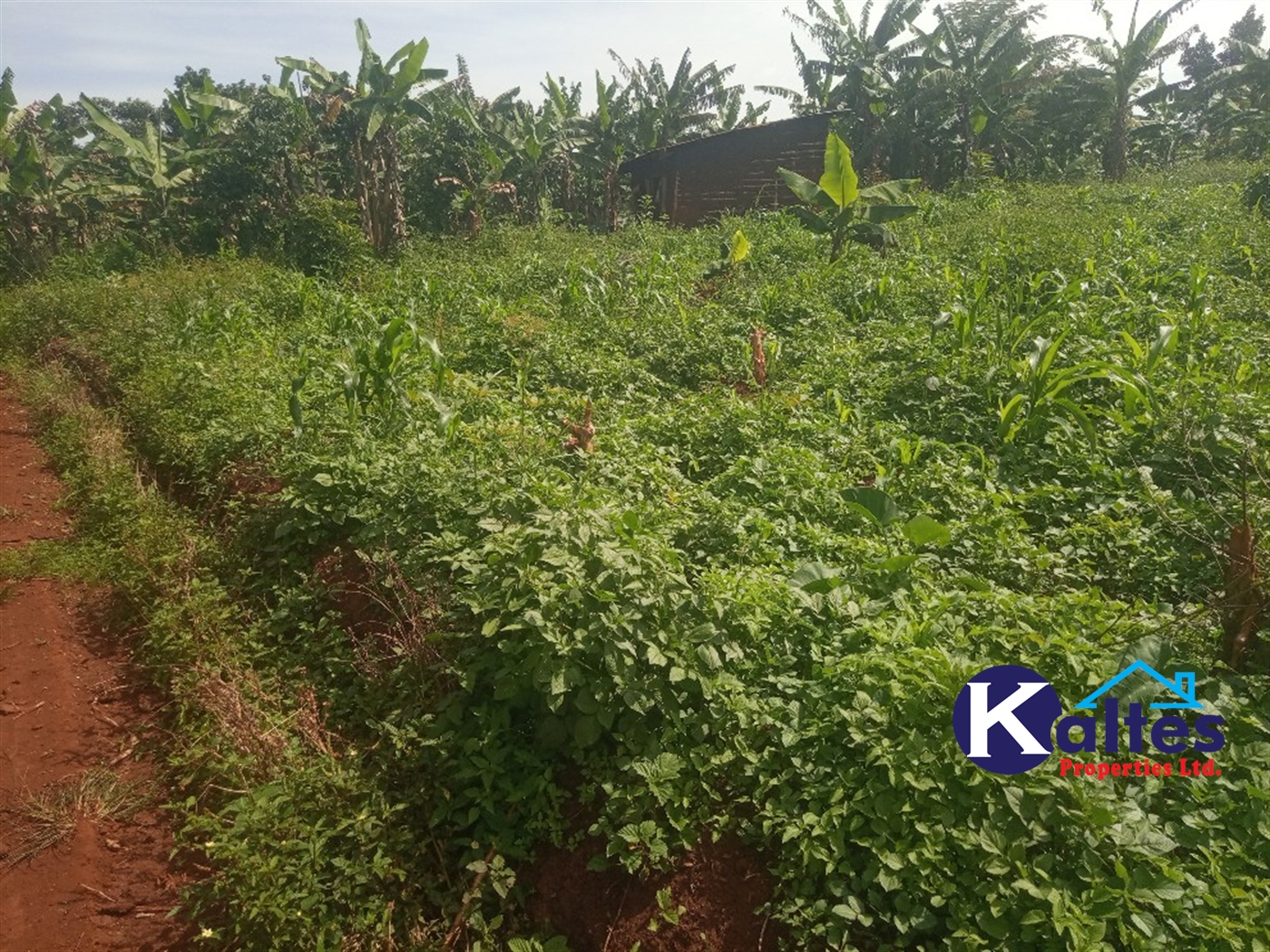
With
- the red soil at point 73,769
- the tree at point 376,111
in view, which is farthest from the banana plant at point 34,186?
the red soil at point 73,769

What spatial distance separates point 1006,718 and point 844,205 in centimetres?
886

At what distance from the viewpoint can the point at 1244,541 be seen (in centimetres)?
304

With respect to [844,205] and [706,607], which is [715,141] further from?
[706,607]

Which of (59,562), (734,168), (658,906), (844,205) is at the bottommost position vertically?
(658,906)

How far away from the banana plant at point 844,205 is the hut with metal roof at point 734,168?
18.3ft

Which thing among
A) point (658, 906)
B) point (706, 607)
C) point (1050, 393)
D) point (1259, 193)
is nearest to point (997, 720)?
point (706, 607)

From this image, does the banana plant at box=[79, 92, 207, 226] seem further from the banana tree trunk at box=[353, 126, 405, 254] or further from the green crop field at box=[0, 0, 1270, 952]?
the green crop field at box=[0, 0, 1270, 952]

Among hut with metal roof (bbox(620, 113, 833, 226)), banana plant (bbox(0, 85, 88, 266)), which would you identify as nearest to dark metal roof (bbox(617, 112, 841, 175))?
hut with metal roof (bbox(620, 113, 833, 226))

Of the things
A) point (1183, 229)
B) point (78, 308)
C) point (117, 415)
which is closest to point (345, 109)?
point (78, 308)

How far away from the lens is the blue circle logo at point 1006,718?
2459 mm

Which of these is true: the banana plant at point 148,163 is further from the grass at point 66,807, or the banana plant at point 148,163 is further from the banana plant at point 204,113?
the grass at point 66,807

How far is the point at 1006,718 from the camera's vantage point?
8.48 ft

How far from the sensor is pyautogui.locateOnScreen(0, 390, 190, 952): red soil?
2889 millimetres

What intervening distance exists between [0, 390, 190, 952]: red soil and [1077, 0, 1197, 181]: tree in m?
18.0
